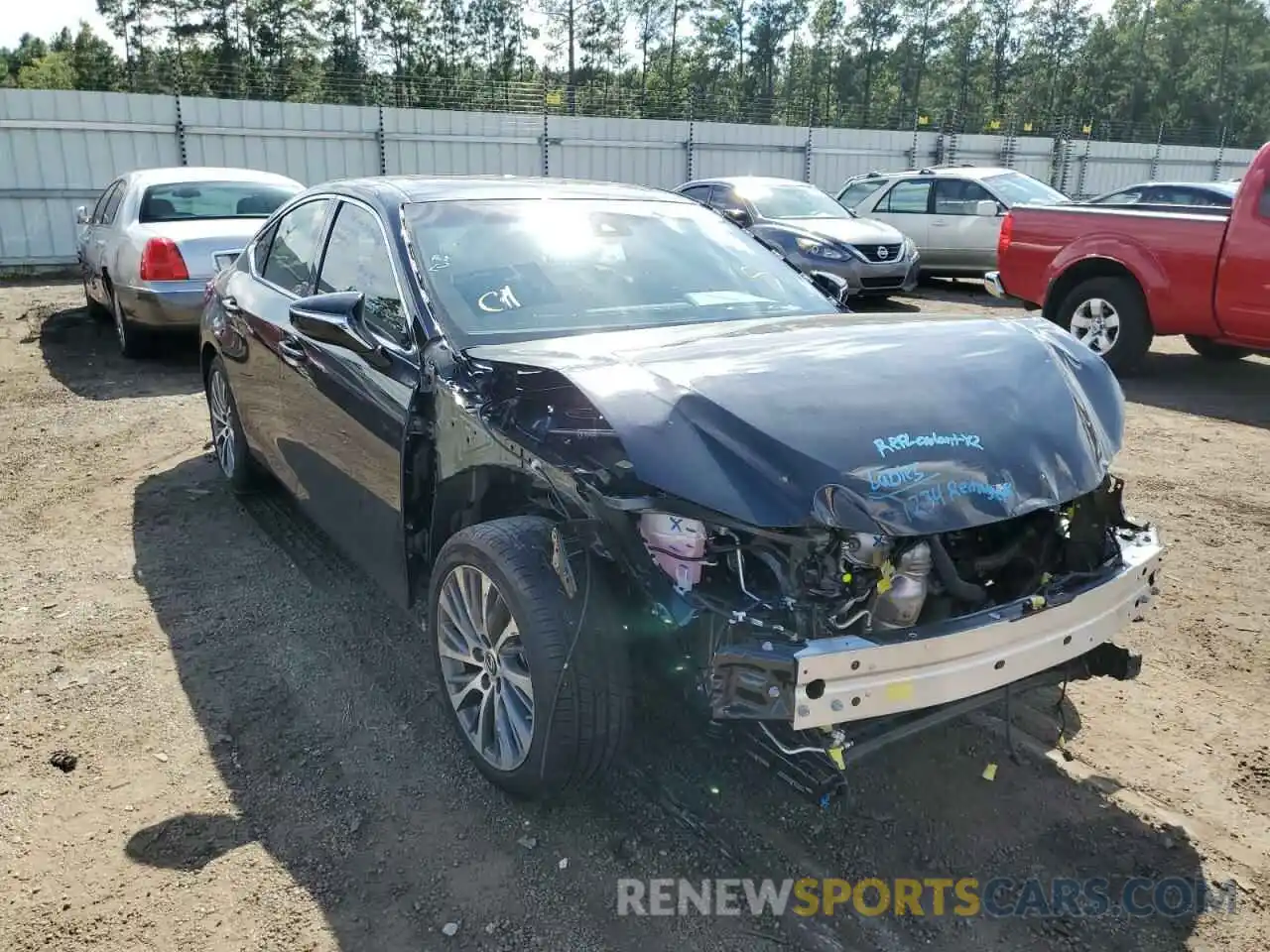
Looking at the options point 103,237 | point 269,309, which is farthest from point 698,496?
point 103,237

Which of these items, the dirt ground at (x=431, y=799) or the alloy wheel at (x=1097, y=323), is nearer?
the dirt ground at (x=431, y=799)

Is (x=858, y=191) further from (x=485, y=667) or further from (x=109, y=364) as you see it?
(x=485, y=667)

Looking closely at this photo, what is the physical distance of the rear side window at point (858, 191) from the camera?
15.3m

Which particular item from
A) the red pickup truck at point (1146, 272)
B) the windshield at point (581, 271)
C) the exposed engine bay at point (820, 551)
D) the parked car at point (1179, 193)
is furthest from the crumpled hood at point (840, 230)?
the exposed engine bay at point (820, 551)

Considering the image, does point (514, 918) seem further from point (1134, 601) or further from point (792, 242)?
point (792, 242)

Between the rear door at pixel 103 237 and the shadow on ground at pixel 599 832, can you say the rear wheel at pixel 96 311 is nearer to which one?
the rear door at pixel 103 237

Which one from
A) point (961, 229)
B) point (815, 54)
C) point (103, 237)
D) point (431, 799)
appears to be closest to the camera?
point (431, 799)

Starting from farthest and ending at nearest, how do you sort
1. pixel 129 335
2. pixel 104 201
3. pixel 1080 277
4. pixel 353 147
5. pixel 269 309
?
pixel 353 147 < pixel 104 201 < pixel 129 335 < pixel 1080 277 < pixel 269 309

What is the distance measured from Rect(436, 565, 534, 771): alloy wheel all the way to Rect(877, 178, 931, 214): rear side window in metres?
13.0

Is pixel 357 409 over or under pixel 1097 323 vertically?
over

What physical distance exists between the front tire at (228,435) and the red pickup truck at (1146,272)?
564 cm

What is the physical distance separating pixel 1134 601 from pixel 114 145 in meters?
17.7

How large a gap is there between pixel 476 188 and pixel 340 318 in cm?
89

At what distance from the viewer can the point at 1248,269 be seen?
751cm
